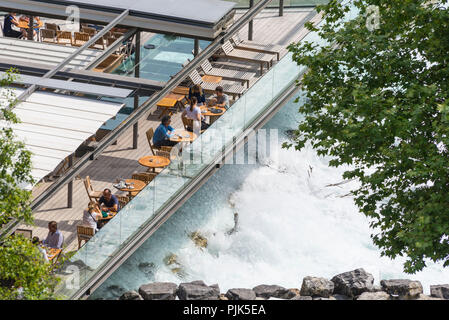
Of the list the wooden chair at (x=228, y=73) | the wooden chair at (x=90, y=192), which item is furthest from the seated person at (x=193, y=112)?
the wooden chair at (x=90, y=192)

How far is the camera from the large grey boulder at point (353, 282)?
80.7 ft

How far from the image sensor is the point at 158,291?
76.8 feet

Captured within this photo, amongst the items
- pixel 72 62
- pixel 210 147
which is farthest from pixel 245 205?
pixel 72 62

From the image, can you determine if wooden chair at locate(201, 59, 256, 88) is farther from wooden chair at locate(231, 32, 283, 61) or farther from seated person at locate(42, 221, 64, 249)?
seated person at locate(42, 221, 64, 249)

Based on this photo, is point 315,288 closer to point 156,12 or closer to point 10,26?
point 156,12

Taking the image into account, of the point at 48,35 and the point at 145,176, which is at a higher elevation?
the point at 48,35

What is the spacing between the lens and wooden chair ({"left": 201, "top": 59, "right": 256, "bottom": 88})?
28.6 meters

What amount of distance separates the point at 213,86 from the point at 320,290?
6.76 metres

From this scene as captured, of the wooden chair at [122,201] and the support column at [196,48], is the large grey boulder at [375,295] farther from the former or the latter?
the support column at [196,48]

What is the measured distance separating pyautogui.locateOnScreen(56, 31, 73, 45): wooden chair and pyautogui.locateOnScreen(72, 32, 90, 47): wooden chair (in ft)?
0.45

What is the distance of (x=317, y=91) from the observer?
66.5ft

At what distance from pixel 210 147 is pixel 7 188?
28.5 feet

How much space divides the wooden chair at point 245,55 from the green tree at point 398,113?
28.9ft

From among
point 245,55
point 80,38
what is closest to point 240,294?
point 245,55
